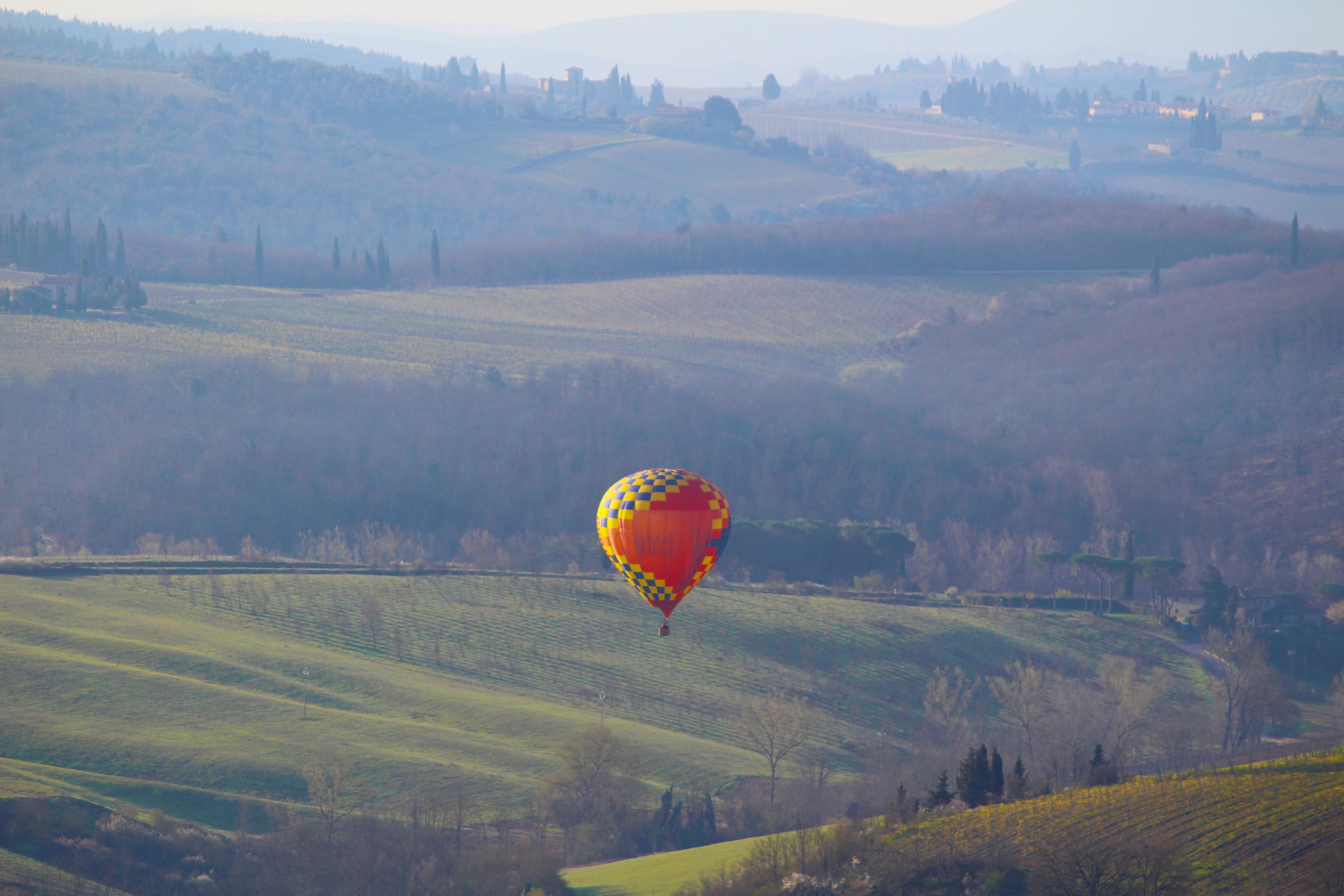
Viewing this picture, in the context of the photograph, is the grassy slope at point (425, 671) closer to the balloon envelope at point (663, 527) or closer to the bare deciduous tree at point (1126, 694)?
the bare deciduous tree at point (1126, 694)

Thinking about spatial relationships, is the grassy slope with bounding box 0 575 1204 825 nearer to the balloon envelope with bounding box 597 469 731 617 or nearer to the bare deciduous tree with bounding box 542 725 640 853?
the bare deciduous tree with bounding box 542 725 640 853

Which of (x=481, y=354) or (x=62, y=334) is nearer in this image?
(x=62, y=334)

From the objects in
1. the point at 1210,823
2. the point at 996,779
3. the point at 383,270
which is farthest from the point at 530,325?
the point at 1210,823

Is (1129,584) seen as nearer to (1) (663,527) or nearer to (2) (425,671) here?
(2) (425,671)

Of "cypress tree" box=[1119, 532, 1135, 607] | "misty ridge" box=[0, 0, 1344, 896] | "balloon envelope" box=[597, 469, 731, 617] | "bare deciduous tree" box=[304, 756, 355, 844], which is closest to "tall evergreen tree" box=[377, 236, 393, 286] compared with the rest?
"misty ridge" box=[0, 0, 1344, 896]

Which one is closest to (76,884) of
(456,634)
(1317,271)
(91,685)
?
(91,685)

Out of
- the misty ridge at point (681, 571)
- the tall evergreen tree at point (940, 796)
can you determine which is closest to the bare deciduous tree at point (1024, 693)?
the misty ridge at point (681, 571)

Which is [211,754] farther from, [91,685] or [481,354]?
[481,354]
